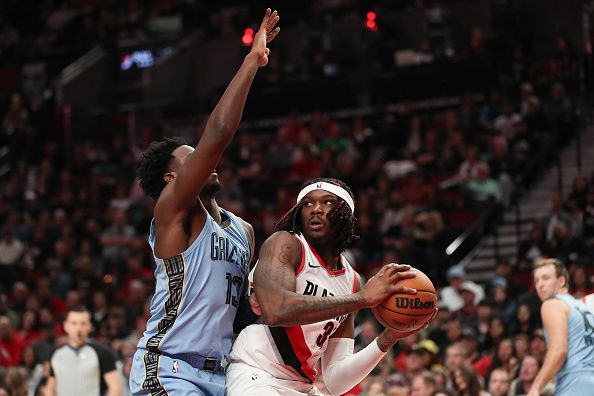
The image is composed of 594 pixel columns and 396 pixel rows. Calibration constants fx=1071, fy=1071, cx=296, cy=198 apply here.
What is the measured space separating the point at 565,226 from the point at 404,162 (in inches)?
167

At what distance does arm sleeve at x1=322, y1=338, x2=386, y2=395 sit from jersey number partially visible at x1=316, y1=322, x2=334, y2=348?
0.67 feet

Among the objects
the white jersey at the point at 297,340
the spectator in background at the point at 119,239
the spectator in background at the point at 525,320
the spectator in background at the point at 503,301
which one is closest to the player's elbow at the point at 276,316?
the white jersey at the point at 297,340

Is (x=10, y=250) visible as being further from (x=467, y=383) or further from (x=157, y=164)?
(x=157, y=164)

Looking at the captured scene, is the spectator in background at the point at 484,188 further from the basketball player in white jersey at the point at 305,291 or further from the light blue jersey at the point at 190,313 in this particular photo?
the light blue jersey at the point at 190,313

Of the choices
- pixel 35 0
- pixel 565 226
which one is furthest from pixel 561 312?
pixel 35 0

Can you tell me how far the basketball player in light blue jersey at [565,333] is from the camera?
25.7ft

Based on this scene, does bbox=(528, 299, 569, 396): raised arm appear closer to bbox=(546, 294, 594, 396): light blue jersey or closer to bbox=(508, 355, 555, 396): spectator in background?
bbox=(546, 294, 594, 396): light blue jersey

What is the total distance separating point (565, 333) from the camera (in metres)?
7.86

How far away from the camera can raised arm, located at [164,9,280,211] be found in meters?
4.76

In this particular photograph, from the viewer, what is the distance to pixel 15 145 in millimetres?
22000

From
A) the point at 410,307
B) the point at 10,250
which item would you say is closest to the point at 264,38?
the point at 410,307

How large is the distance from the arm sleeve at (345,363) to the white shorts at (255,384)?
0.80 ft

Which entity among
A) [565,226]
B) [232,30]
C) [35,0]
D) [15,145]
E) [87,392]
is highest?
[35,0]

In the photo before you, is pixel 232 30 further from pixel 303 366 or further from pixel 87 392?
pixel 303 366
